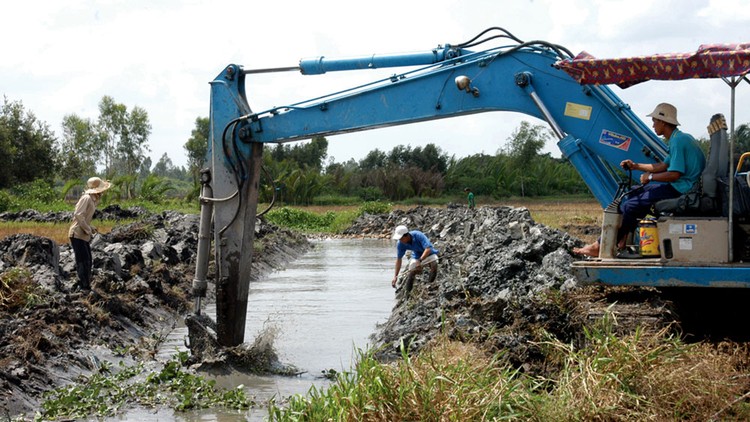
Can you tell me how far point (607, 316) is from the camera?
791 cm

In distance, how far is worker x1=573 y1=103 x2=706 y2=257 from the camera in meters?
7.74

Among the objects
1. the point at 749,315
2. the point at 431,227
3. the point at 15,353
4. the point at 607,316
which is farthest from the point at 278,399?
the point at 431,227

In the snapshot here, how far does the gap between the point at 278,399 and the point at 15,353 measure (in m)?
2.76

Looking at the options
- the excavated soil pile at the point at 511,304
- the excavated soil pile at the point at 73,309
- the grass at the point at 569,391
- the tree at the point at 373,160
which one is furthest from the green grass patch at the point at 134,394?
the tree at the point at 373,160

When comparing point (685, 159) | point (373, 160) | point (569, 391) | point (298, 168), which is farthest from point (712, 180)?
point (373, 160)

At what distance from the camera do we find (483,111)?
9.95 meters

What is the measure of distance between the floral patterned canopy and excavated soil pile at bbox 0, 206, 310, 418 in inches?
230

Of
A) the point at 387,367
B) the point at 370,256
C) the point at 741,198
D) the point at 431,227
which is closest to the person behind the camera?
the point at 387,367

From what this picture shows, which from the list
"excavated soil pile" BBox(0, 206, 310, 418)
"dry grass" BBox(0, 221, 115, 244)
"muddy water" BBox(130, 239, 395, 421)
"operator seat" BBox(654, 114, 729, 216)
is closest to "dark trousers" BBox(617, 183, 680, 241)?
"operator seat" BBox(654, 114, 729, 216)

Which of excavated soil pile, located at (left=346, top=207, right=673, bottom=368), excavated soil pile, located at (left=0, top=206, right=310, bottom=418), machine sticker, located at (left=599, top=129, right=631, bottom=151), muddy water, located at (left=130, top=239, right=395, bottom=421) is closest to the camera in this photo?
excavated soil pile, located at (left=346, top=207, right=673, bottom=368)

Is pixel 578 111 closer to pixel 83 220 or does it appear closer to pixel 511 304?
pixel 511 304

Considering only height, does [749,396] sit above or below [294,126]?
below

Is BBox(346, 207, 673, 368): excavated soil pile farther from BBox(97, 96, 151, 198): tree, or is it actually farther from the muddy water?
BBox(97, 96, 151, 198): tree

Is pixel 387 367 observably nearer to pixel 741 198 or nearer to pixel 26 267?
pixel 741 198
